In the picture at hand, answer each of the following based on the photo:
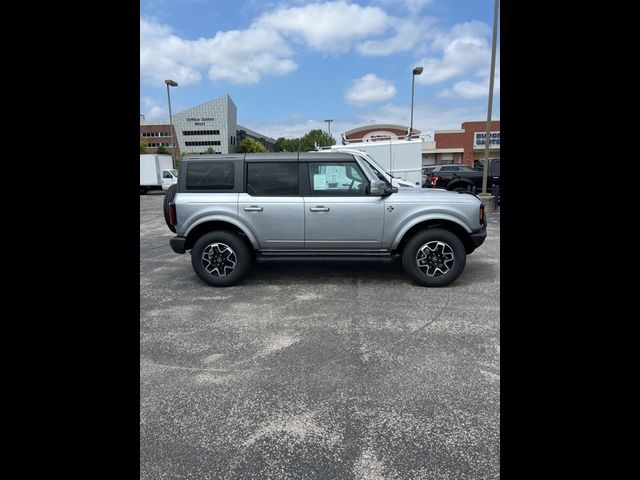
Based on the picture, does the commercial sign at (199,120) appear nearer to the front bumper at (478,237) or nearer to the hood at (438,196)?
the hood at (438,196)

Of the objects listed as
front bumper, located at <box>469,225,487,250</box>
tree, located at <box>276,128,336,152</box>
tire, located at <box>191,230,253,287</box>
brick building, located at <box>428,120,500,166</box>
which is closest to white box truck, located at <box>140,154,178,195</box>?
tire, located at <box>191,230,253,287</box>

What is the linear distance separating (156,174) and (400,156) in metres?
19.3

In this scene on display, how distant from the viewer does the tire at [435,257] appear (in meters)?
5.18

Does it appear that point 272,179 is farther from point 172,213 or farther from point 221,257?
point 172,213

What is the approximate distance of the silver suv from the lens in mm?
5211

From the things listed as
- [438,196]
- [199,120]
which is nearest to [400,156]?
[438,196]

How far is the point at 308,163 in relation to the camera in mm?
5480

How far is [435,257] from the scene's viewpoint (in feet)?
17.2

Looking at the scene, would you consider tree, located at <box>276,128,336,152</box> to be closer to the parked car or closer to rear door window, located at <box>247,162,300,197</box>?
the parked car

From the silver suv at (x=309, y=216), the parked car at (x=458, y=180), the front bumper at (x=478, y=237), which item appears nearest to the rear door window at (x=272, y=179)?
the silver suv at (x=309, y=216)
